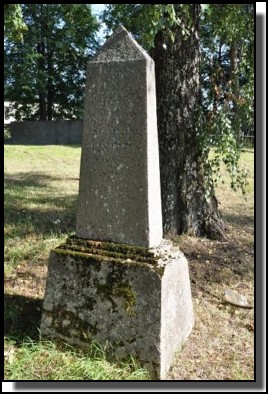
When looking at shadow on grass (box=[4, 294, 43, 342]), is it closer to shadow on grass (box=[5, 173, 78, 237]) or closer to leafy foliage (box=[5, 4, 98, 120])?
shadow on grass (box=[5, 173, 78, 237])

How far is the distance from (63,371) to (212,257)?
2755mm

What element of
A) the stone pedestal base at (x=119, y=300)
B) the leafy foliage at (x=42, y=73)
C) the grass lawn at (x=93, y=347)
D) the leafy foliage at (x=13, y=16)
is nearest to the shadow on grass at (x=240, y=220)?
the grass lawn at (x=93, y=347)

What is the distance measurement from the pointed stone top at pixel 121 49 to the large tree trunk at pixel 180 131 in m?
2.22

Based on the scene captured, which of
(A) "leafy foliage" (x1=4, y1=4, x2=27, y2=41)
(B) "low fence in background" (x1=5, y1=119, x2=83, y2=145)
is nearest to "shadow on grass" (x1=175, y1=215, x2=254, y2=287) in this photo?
(A) "leafy foliage" (x1=4, y1=4, x2=27, y2=41)

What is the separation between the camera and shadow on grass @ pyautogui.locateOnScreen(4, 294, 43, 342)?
357 cm

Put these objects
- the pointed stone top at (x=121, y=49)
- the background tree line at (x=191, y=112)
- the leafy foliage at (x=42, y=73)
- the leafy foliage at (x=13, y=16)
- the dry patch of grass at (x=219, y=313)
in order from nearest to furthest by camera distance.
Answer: the pointed stone top at (x=121, y=49), the dry patch of grass at (x=219, y=313), the background tree line at (x=191, y=112), the leafy foliage at (x=13, y=16), the leafy foliage at (x=42, y=73)

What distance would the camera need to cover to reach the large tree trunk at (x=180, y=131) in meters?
5.46

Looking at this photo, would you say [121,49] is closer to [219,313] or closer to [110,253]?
[110,253]

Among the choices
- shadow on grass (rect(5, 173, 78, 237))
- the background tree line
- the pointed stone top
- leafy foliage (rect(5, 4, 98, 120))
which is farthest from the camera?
leafy foliage (rect(5, 4, 98, 120))

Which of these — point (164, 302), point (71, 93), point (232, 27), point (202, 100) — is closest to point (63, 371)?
point (164, 302)

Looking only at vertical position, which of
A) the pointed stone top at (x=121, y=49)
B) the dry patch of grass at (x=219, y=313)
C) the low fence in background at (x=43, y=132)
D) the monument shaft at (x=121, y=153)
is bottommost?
the dry patch of grass at (x=219, y=313)

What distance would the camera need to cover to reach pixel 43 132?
27.0 meters

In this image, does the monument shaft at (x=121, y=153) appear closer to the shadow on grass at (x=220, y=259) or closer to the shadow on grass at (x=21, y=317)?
the shadow on grass at (x=21, y=317)

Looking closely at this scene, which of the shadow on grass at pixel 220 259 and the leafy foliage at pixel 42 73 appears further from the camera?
the leafy foliage at pixel 42 73
